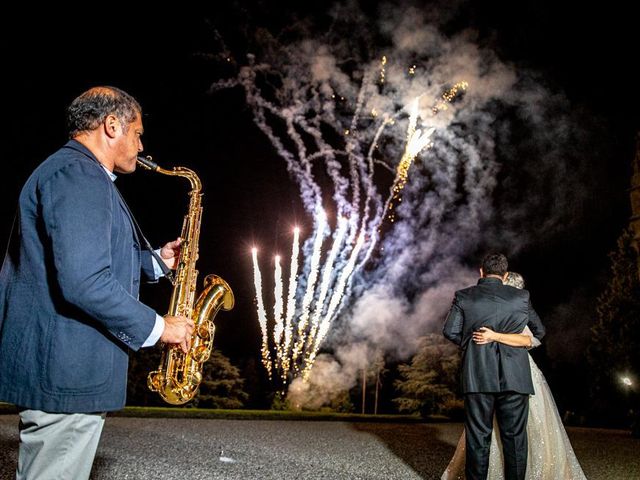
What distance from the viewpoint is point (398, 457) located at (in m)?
7.98

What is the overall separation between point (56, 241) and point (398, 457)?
744 cm

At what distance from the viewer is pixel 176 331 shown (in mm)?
2320

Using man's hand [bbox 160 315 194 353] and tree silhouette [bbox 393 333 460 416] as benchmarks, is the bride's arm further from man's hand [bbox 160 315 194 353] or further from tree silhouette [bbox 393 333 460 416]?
tree silhouette [bbox 393 333 460 416]

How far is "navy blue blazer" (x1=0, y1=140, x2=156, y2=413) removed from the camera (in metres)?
1.96

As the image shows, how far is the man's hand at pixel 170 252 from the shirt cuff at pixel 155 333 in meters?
1.58

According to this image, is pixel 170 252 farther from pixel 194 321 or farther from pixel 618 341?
pixel 618 341

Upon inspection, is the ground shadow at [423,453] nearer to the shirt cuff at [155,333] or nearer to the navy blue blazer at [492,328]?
the navy blue blazer at [492,328]

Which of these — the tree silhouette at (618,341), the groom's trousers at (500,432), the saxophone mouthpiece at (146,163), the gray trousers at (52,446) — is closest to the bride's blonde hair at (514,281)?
the groom's trousers at (500,432)

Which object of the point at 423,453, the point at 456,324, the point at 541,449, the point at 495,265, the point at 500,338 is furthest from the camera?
the point at 423,453

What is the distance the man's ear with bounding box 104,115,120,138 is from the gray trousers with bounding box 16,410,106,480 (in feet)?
4.36

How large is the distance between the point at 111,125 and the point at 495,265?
13.2ft

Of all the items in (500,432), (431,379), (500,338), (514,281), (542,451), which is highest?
(514,281)

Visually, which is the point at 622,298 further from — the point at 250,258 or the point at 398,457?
the point at 250,258

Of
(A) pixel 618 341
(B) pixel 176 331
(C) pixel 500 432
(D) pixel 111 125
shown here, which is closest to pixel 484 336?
(C) pixel 500 432
